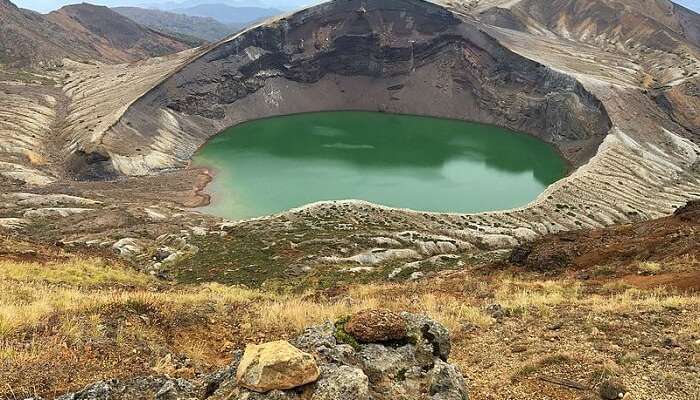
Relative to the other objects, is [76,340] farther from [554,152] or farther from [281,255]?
[554,152]

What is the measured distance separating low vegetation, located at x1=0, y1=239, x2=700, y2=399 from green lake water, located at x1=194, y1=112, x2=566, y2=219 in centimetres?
4425

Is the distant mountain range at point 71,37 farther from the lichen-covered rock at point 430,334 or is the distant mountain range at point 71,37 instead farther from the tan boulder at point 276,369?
the tan boulder at point 276,369

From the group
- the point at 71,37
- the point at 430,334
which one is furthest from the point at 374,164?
the point at 71,37

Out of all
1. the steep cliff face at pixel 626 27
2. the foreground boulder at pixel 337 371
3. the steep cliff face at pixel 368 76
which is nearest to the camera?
the foreground boulder at pixel 337 371

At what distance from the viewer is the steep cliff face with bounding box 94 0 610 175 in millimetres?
97000

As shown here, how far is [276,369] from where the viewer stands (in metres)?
6.79

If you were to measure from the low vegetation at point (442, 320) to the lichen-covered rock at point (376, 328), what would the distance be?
1.95 m

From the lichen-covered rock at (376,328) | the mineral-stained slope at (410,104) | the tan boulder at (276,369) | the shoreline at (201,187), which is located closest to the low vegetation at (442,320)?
the lichen-covered rock at (376,328)

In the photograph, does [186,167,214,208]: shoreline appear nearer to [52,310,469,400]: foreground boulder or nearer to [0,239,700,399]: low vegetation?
[0,239,700,399]: low vegetation

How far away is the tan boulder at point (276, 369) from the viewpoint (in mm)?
6770

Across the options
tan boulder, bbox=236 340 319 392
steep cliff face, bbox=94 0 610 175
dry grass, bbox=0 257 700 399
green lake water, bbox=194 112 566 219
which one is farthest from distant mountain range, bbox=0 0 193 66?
tan boulder, bbox=236 340 319 392

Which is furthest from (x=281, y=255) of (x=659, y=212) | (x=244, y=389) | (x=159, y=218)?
(x=659, y=212)

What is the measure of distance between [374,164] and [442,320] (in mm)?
68125

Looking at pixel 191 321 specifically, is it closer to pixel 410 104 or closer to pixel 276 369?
pixel 276 369
